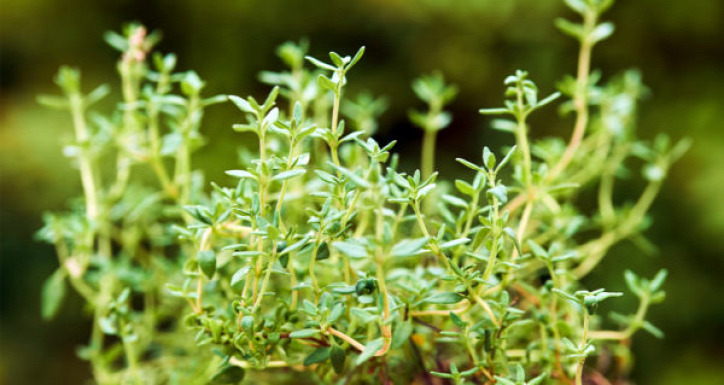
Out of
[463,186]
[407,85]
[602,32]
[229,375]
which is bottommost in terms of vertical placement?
[229,375]

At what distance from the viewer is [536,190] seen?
1.53 feet

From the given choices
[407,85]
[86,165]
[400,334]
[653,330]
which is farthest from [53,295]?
[407,85]

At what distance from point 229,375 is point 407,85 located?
35.8 inches

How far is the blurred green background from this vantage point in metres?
1.15

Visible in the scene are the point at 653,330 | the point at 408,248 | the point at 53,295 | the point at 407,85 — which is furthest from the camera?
the point at 407,85

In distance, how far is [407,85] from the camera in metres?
1.24

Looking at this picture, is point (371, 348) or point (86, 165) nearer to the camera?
point (371, 348)

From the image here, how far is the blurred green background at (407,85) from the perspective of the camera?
3.78 feet

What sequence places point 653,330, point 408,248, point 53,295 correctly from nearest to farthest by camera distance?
point 408,248 → point 653,330 → point 53,295

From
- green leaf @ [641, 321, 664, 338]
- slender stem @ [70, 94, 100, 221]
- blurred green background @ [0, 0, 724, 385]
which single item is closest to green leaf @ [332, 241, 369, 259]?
green leaf @ [641, 321, 664, 338]

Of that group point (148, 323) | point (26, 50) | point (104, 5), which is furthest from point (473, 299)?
point (26, 50)

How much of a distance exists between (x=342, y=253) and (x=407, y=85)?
907 millimetres

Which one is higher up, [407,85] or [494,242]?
[407,85]

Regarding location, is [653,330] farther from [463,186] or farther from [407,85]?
[407,85]
